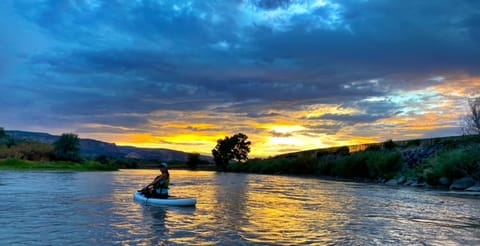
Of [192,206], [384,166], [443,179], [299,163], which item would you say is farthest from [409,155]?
[192,206]

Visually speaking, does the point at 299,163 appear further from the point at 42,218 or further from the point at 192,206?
the point at 42,218

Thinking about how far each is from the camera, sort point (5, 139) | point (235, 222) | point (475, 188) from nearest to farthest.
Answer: point (235, 222) → point (475, 188) → point (5, 139)

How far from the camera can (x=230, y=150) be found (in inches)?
5955

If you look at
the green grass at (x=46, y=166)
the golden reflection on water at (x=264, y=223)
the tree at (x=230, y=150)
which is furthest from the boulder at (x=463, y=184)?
the tree at (x=230, y=150)

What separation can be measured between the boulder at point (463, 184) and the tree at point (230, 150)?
106m

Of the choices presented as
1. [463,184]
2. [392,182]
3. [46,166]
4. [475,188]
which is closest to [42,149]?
[46,166]

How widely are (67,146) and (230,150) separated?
64005mm

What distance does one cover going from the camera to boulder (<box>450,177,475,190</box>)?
142 feet

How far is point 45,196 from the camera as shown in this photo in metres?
30.8

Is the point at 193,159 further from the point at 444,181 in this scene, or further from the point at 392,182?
the point at 444,181

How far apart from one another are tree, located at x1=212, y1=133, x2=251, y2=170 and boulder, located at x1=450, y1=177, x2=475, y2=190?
10587 cm

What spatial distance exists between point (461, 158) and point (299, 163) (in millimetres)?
53778

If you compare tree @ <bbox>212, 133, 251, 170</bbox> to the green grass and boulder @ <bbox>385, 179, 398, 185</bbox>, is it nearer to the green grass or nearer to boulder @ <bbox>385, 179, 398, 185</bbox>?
the green grass

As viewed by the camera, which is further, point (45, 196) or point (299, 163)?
point (299, 163)
